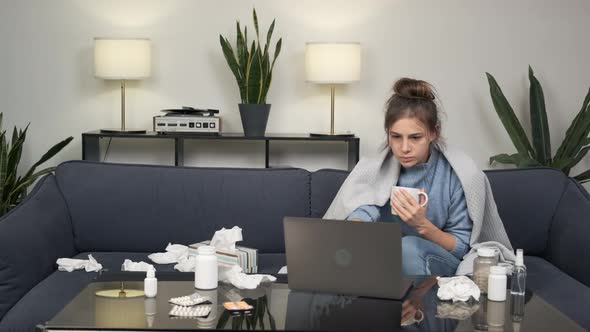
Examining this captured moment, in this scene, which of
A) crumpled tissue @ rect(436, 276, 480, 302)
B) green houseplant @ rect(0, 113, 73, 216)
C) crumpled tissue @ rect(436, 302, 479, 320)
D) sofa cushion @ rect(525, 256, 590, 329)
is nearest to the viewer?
crumpled tissue @ rect(436, 302, 479, 320)

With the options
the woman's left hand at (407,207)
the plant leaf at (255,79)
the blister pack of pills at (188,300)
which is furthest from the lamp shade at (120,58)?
the blister pack of pills at (188,300)

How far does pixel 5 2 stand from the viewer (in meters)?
4.97

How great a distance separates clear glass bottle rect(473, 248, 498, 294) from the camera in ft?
7.65

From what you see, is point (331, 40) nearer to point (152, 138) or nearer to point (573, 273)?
point (152, 138)

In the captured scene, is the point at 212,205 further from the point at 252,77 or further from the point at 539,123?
the point at 539,123

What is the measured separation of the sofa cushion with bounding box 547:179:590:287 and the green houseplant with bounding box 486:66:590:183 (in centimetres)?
117

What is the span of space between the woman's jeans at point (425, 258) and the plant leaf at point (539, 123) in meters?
1.99

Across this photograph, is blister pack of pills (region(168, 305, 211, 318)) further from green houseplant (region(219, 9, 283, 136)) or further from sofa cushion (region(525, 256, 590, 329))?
green houseplant (region(219, 9, 283, 136))

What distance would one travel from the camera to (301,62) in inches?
196

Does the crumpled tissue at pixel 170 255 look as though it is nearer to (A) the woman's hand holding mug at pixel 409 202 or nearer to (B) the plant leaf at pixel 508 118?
(A) the woman's hand holding mug at pixel 409 202

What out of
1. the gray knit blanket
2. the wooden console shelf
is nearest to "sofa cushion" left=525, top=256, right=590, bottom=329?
the gray knit blanket

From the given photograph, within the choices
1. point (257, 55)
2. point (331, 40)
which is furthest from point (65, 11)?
point (331, 40)

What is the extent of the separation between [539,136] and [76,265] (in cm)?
271

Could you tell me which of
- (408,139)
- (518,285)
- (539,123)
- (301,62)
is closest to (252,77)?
(301,62)
